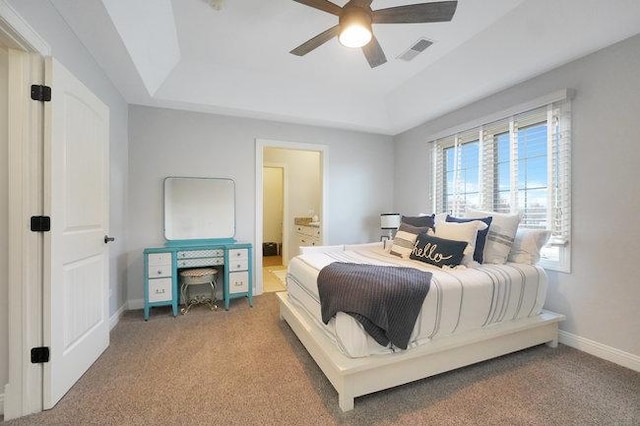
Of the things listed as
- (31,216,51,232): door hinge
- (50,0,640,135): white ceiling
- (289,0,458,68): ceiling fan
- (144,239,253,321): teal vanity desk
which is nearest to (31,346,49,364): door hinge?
(31,216,51,232): door hinge

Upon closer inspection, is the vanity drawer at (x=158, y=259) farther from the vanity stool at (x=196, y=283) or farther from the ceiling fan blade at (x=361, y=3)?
the ceiling fan blade at (x=361, y=3)

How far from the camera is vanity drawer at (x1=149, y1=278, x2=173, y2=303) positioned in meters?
2.83

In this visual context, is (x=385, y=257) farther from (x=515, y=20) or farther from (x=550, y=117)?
(x=515, y=20)

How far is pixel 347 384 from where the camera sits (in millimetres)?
1498

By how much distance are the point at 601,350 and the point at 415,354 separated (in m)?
1.65

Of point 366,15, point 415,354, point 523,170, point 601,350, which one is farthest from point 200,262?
point 601,350

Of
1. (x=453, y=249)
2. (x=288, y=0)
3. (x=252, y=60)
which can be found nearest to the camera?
(x=288, y=0)

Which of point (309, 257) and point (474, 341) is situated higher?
point (309, 257)

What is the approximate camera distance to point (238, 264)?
10.5 feet

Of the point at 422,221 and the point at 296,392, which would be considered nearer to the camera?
the point at 296,392

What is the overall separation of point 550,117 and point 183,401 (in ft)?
11.7

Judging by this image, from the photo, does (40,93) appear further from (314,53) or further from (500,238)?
(500,238)

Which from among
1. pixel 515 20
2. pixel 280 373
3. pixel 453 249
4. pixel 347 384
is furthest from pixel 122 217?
pixel 515 20

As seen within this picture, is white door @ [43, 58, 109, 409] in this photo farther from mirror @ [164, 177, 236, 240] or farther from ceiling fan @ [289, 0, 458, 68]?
ceiling fan @ [289, 0, 458, 68]
